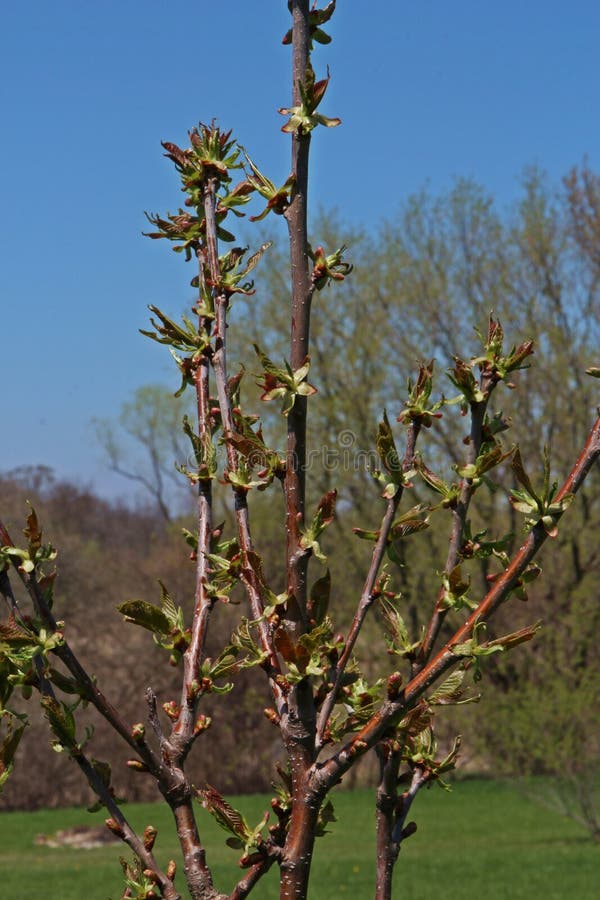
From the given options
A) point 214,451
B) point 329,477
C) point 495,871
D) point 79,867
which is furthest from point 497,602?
point 329,477

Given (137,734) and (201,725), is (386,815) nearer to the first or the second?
(201,725)

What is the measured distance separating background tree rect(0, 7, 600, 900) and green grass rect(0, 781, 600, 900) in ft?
32.0

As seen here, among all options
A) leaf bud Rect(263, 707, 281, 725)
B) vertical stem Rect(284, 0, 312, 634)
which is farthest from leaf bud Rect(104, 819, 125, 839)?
vertical stem Rect(284, 0, 312, 634)

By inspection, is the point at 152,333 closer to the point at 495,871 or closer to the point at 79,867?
the point at 495,871

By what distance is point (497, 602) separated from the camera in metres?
1.40

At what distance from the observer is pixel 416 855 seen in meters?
13.5

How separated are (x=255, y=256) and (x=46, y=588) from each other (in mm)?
703

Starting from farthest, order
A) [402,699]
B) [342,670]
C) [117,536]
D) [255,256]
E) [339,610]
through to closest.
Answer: [117,536], [339,610], [255,256], [342,670], [402,699]

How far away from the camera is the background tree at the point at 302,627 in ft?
4.63

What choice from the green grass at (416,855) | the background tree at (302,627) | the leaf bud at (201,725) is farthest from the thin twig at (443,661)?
the green grass at (416,855)

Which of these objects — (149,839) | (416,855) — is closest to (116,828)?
(149,839)

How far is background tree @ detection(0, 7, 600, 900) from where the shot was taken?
55.6 inches

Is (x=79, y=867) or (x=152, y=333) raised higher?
(x=152, y=333)

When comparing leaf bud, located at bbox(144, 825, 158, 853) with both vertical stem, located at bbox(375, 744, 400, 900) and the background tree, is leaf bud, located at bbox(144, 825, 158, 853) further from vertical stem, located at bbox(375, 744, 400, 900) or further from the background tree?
vertical stem, located at bbox(375, 744, 400, 900)
